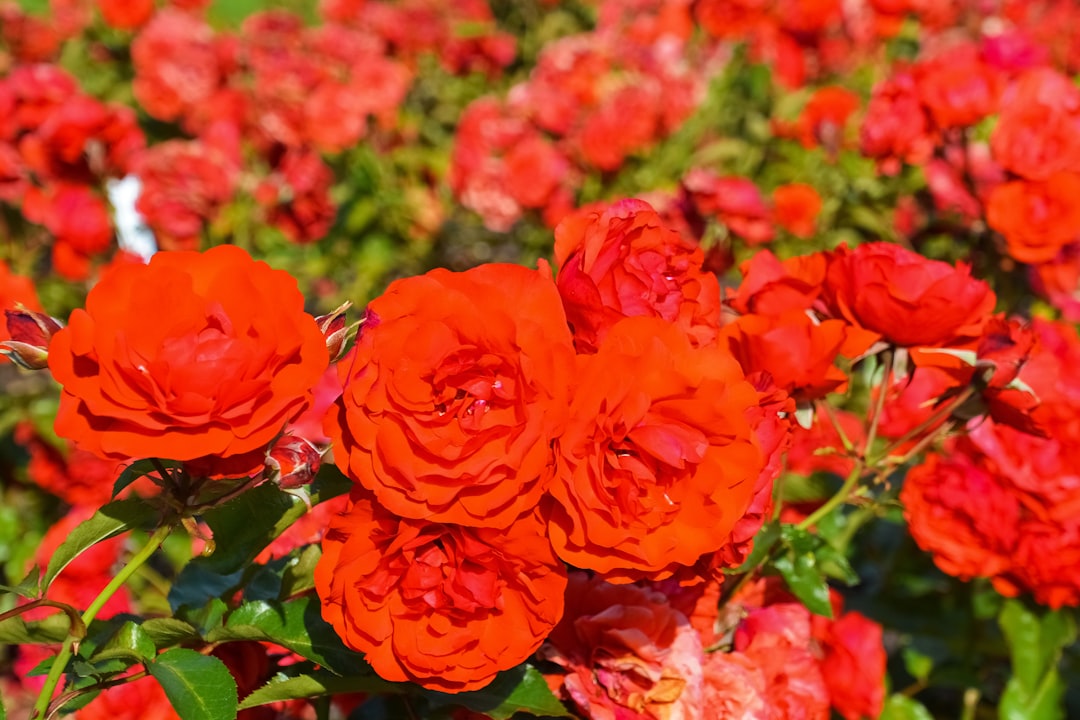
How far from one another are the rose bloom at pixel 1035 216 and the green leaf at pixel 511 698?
43.1 inches

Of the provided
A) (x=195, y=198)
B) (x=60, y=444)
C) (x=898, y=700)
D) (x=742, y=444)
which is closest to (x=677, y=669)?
(x=742, y=444)

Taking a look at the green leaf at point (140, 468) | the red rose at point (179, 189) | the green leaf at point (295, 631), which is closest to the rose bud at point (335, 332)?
the green leaf at point (140, 468)

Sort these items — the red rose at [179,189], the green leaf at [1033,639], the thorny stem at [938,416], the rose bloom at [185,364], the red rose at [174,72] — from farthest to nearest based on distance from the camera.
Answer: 1. the red rose at [174,72]
2. the red rose at [179,189]
3. the green leaf at [1033,639]
4. the thorny stem at [938,416]
5. the rose bloom at [185,364]

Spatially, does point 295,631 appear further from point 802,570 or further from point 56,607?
point 802,570

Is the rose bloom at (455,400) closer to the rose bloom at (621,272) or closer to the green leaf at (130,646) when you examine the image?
the rose bloom at (621,272)

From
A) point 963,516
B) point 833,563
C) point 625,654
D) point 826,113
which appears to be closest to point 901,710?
point 963,516

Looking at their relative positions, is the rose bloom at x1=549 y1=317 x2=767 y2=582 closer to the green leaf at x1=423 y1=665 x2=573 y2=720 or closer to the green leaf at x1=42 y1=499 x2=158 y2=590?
the green leaf at x1=423 y1=665 x2=573 y2=720

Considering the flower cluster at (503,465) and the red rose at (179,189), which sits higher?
the flower cluster at (503,465)

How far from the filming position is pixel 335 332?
2.17 ft

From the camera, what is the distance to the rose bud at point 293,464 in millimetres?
637

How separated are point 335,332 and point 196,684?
283 mm

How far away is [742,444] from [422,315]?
0.24 m

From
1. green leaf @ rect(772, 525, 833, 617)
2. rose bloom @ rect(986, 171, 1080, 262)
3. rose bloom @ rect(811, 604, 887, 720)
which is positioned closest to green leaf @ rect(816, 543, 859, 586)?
green leaf @ rect(772, 525, 833, 617)

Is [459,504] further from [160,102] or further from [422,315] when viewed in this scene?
[160,102]
